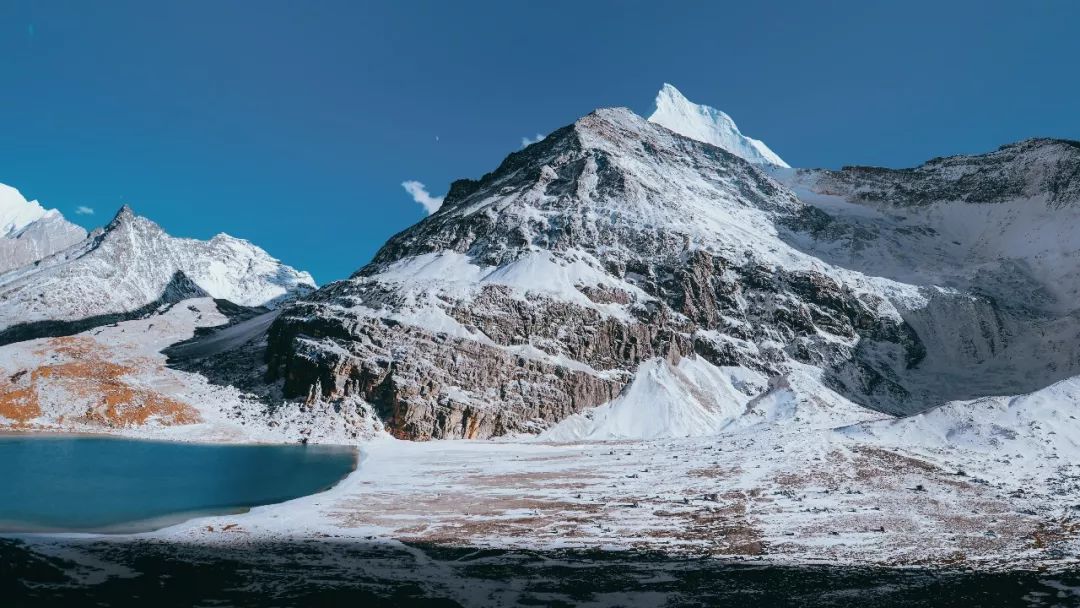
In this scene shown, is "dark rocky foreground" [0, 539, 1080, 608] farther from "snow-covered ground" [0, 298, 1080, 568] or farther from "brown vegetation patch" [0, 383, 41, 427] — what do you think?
"brown vegetation patch" [0, 383, 41, 427]

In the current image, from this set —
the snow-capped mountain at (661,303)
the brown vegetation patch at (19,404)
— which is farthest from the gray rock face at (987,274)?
the brown vegetation patch at (19,404)

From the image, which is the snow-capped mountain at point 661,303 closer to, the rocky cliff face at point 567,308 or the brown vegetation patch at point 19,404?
the rocky cliff face at point 567,308

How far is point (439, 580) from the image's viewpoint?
94.5 feet

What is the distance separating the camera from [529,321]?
10831 centimetres

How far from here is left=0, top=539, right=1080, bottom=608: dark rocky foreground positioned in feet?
81.9

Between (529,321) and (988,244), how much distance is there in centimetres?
14939

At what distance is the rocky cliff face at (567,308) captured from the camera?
94812 millimetres

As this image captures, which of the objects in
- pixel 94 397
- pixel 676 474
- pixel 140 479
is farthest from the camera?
pixel 94 397

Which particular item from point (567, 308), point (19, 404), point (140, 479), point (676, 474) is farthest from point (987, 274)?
point (19, 404)

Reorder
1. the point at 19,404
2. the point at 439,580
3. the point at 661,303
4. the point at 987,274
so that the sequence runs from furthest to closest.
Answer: the point at 987,274, the point at 661,303, the point at 19,404, the point at 439,580

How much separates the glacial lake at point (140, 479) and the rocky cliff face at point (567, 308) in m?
20.4


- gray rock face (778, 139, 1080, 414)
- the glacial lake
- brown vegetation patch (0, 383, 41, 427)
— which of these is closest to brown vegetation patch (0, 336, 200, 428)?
brown vegetation patch (0, 383, 41, 427)

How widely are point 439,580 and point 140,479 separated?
35337 millimetres

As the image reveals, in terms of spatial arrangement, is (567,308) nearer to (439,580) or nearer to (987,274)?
(439,580)
